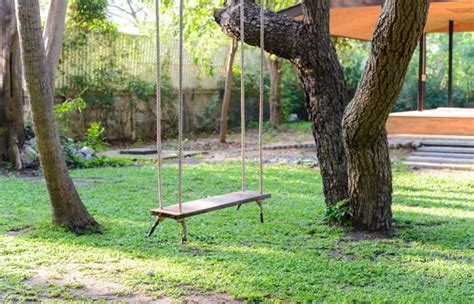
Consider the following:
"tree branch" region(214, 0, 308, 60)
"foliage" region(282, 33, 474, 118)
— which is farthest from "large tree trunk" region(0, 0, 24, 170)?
"foliage" region(282, 33, 474, 118)

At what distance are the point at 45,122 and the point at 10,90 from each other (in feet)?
15.1

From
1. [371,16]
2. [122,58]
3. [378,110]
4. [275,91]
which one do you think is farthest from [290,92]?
[378,110]

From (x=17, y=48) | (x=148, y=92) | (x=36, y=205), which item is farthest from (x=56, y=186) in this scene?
(x=148, y=92)

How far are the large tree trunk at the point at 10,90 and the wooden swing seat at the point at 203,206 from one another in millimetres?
5385

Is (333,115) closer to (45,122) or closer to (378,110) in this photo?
(378,110)

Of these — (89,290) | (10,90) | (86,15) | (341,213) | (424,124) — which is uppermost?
(86,15)

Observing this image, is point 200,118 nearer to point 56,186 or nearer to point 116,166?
point 116,166

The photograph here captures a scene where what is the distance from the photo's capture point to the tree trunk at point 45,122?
18.3ft

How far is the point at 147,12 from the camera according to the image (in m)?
24.3

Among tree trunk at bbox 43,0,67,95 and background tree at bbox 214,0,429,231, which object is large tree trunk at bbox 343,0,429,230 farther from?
tree trunk at bbox 43,0,67,95

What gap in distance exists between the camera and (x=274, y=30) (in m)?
6.08

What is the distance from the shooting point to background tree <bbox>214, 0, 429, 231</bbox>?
222 inches

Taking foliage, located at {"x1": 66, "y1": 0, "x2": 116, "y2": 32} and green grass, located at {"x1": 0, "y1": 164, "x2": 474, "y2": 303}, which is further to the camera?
foliage, located at {"x1": 66, "y1": 0, "x2": 116, "y2": 32}

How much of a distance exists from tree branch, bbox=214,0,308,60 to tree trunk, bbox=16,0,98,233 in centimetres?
175
